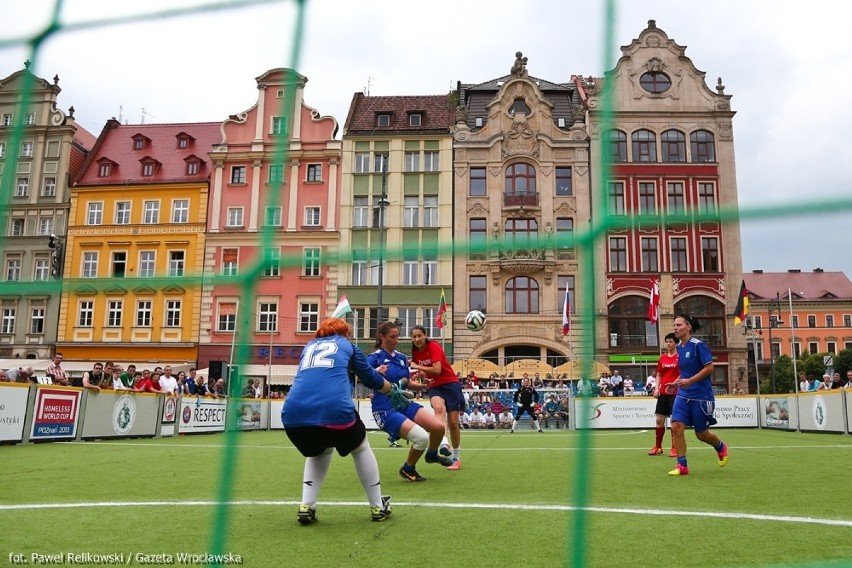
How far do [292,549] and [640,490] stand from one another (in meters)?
3.67

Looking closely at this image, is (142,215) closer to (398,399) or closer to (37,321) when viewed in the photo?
(37,321)

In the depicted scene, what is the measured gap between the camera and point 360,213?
38156 millimetres

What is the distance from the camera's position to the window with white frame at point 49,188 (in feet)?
120

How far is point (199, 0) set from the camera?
5195 mm

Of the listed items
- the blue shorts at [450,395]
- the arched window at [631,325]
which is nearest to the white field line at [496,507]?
the blue shorts at [450,395]

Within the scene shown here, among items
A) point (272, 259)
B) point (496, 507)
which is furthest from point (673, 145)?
point (272, 259)

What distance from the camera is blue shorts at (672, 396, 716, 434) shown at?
840cm

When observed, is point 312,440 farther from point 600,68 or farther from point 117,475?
point 117,475

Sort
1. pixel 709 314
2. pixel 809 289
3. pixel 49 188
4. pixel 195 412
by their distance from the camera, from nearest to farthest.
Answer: pixel 195 412
pixel 49 188
pixel 709 314
pixel 809 289

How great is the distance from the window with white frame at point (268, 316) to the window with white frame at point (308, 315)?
1.25 meters

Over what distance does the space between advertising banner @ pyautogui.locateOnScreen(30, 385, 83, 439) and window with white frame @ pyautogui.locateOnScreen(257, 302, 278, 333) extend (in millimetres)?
21074

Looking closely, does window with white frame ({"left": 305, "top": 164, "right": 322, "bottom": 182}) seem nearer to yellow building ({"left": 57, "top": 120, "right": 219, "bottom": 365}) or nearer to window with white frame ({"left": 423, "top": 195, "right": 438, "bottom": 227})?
yellow building ({"left": 57, "top": 120, "right": 219, "bottom": 365})

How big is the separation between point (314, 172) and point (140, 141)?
439 inches

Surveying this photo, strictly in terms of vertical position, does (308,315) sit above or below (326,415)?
above
